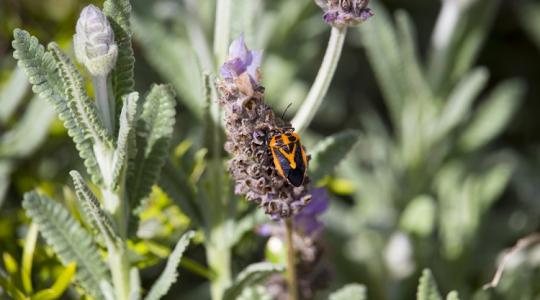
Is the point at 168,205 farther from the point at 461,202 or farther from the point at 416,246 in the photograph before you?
the point at 461,202

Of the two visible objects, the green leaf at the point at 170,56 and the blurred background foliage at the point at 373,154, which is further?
the green leaf at the point at 170,56

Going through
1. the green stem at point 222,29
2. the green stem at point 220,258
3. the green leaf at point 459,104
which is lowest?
the green stem at point 220,258

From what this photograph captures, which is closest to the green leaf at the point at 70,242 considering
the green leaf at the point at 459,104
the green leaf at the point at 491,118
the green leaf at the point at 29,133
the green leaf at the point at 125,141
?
the green leaf at the point at 125,141

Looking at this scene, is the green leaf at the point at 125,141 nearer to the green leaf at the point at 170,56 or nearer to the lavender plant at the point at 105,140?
the lavender plant at the point at 105,140

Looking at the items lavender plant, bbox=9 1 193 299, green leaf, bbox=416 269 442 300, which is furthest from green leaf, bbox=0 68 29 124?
green leaf, bbox=416 269 442 300

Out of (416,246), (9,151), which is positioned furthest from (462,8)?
(9,151)

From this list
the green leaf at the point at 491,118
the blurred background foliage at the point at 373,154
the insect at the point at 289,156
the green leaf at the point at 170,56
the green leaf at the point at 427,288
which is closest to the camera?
the insect at the point at 289,156
